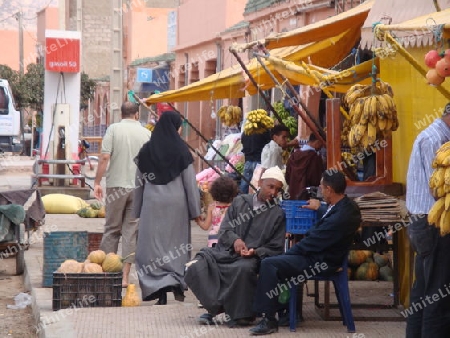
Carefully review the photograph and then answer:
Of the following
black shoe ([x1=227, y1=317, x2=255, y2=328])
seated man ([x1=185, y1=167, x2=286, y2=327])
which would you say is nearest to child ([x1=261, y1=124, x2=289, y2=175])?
seated man ([x1=185, y1=167, x2=286, y2=327])

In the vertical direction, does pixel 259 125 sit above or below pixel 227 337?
above

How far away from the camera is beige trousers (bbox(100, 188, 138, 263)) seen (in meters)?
10.4

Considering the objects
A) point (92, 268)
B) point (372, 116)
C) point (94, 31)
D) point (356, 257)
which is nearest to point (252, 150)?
point (356, 257)

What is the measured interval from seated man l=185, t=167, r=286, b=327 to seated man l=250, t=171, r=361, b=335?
292mm

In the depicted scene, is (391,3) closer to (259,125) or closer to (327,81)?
(327,81)

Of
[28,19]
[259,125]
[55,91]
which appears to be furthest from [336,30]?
[28,19]

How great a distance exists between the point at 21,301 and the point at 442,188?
20.3 ft

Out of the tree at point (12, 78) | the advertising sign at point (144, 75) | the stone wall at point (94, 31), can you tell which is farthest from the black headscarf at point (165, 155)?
the stone wall at point (94, 31)

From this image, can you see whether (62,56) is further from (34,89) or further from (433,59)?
(34,89)

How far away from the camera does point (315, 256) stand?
7.73 m

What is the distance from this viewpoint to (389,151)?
916 cm

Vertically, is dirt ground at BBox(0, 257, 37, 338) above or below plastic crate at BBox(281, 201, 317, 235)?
below

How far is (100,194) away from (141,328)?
264 cm

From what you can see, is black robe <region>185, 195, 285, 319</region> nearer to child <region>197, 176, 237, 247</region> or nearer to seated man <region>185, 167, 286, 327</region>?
seated man <region>185, 167, 286, 327</region>
